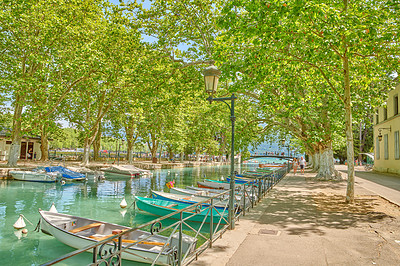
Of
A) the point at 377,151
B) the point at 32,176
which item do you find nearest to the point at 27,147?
the point at 32,176

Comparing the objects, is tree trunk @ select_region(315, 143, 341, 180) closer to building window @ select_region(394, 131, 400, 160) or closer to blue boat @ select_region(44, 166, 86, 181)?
building window @ select_region(394, 131, 400, 160)

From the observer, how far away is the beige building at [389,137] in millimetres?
26562

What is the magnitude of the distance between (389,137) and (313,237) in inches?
1089

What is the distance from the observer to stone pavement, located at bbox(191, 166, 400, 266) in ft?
17.9

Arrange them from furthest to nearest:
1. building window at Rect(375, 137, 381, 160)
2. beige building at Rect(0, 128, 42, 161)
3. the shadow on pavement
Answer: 1. beige building at Rect(0, 128, 42, 161)
2. building window at Rect(375, 137, 381, 160)
3. the shadow on pavement

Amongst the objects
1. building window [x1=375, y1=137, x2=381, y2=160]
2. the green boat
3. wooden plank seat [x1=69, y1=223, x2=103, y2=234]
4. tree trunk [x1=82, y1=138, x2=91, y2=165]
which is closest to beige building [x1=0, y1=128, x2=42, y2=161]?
tree trunk [x1=82, y1=138, x2=91, y2=165]

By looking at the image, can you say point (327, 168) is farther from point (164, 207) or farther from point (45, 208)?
point (45, 208)

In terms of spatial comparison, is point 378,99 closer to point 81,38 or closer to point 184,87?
point 184,87

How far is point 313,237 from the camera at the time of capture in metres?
6.94

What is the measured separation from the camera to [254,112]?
95.6ft

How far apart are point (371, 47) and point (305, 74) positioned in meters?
5.93

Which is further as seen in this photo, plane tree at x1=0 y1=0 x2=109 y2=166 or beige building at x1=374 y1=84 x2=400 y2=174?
beige building at x1=374 y1=84 x2=400 y2=174

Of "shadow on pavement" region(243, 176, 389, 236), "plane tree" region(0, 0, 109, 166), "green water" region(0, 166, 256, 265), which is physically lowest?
"green water" region(0, 166, 256, 265)

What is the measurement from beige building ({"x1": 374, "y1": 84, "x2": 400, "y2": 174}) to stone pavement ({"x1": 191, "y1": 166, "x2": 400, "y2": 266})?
19.3 metres
